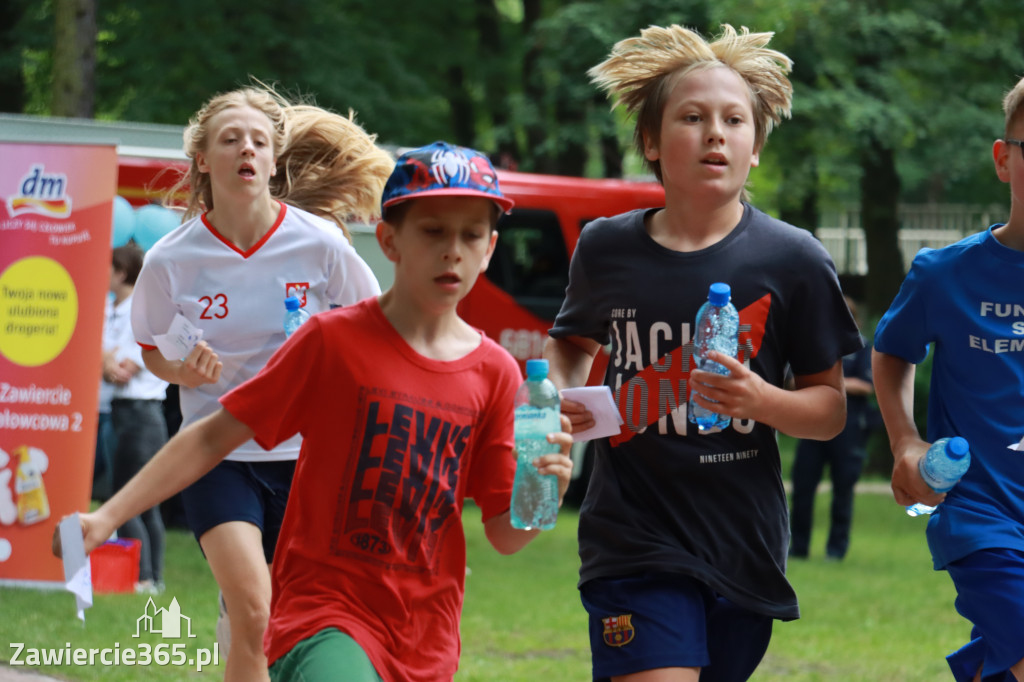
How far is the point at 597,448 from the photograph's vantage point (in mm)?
4035

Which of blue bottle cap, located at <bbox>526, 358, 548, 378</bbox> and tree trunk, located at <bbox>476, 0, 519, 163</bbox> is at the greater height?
tree trunk, located at <bbox>476, 0, 519, 163</bbox>

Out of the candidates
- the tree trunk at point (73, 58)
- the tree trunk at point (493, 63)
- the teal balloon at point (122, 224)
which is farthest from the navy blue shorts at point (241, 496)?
the tree trunk at point (493, 63)

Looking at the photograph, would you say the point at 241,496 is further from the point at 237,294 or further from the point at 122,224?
the point at 122,224

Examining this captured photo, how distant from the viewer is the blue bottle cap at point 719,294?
348cm

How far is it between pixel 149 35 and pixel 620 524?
16.6 metres

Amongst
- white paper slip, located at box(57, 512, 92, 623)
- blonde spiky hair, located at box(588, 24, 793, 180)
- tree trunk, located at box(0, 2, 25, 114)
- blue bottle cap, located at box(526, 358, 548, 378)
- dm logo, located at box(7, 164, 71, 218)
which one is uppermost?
tree trunk, located at box(0, 2, 25, 114)

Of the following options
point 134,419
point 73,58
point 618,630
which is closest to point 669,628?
point 618,630

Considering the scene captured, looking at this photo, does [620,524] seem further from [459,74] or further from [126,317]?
[459,74]

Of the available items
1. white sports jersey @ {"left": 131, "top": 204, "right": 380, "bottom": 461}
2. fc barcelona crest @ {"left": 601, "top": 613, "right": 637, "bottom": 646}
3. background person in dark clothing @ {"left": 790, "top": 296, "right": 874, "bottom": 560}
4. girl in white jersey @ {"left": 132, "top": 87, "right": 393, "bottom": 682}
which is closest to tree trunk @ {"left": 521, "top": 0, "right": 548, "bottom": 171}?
background person in dark clothing @ {"left": 790, "top": 296, "right": 874, "bottom": 560}

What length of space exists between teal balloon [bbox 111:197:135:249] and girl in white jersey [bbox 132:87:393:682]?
5898mm

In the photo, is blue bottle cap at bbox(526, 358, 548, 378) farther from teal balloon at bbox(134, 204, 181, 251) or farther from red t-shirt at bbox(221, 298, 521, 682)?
teal balloon at bbox(134, 204, 181, 251)

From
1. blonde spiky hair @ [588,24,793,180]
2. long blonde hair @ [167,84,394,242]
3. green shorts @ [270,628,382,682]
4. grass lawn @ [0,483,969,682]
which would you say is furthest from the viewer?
grass lawn @ [0,483,969,682]

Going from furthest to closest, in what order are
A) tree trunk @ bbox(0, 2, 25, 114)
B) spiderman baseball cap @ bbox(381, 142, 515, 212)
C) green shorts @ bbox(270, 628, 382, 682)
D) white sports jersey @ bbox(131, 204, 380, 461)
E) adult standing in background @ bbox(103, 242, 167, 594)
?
1. tree trunk @ bbox(0, 2, 25, 114)
2. adult standing in background @ bbox(103, 242, 167, 594)
3. white sports jersey @ bbox(131, 204, 380, 461)
4. spiderman baseball cap @ bbox(381, 142, 515, 212)
5. green shorts @ bbox(270, 628, 382, 682)

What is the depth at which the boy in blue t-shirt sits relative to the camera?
389 centimetres
